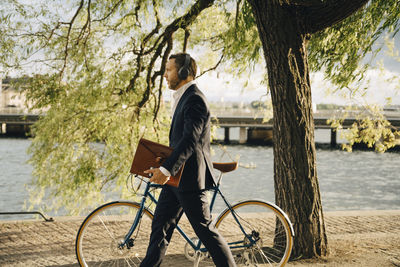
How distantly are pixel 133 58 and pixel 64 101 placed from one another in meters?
1.68

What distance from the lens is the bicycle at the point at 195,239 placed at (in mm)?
3527

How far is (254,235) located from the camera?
3.63 metres

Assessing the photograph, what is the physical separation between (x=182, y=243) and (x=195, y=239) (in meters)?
1.56

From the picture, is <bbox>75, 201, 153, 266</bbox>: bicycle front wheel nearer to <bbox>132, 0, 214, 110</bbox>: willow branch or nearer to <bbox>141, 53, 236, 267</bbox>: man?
<bbox>141, 53, 236, 267</bbox>: man

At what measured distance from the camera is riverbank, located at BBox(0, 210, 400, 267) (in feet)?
14.5

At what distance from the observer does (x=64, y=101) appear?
26.6ft

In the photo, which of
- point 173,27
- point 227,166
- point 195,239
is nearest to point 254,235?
point 195,239

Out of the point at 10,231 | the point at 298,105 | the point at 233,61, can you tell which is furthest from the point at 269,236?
the point at 233,61

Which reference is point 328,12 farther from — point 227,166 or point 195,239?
point 195,239

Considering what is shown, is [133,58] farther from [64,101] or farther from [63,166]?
[63,166]

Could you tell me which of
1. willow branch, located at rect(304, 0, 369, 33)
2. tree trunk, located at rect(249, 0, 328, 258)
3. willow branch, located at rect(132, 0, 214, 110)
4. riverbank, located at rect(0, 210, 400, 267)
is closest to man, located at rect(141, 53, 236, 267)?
riverbank, located at rect(0, 210, 400, 267)

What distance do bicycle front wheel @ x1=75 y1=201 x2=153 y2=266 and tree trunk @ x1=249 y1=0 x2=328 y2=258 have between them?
1651mm

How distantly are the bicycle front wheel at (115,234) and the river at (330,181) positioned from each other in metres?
13.2

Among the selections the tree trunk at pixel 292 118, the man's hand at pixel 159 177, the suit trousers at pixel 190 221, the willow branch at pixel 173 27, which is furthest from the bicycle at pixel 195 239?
the willow branch at pixel 173 27
